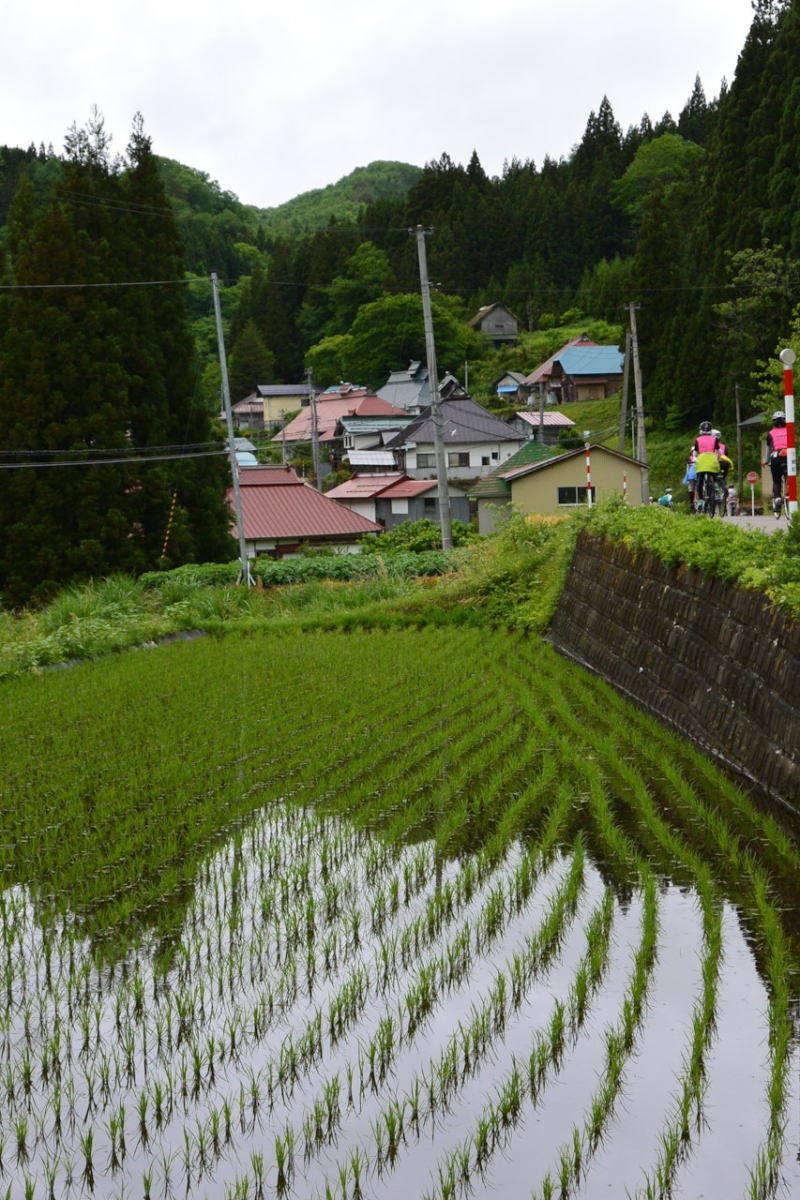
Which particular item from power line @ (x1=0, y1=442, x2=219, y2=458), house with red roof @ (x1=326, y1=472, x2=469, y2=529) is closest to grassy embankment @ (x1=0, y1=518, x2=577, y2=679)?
power line @ (x1=0, y1=442, x2=219, y2=458)

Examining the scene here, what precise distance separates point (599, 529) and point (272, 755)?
21.7 ft

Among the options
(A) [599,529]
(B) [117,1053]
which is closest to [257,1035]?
(B) [117,1053]

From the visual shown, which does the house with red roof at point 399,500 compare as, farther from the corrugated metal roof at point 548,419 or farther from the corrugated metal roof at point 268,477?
the corrugated metal roof at point 268,477

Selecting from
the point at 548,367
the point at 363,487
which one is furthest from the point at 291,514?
the point at 548,367

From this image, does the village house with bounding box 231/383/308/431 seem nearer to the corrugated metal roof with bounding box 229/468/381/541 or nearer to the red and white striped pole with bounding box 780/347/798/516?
the corrugated metal roof with bounding box 229/468/381/541

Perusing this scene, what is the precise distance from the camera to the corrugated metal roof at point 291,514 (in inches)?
1465

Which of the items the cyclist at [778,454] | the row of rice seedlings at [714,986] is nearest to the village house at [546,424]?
the cyclist at [778,454]

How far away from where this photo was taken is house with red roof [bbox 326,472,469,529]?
169ft

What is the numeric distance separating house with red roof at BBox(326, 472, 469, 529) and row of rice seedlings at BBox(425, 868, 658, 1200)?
46.1 metres

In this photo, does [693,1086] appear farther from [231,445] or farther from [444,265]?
[444,265]

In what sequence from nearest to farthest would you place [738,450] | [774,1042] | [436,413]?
[774,1042] < [436,413] < [738,450]

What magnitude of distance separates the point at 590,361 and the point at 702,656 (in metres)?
57.6

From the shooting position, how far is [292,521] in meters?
37.7

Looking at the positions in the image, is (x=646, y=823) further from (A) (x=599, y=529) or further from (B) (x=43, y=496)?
(B) (x=43, y=496)
